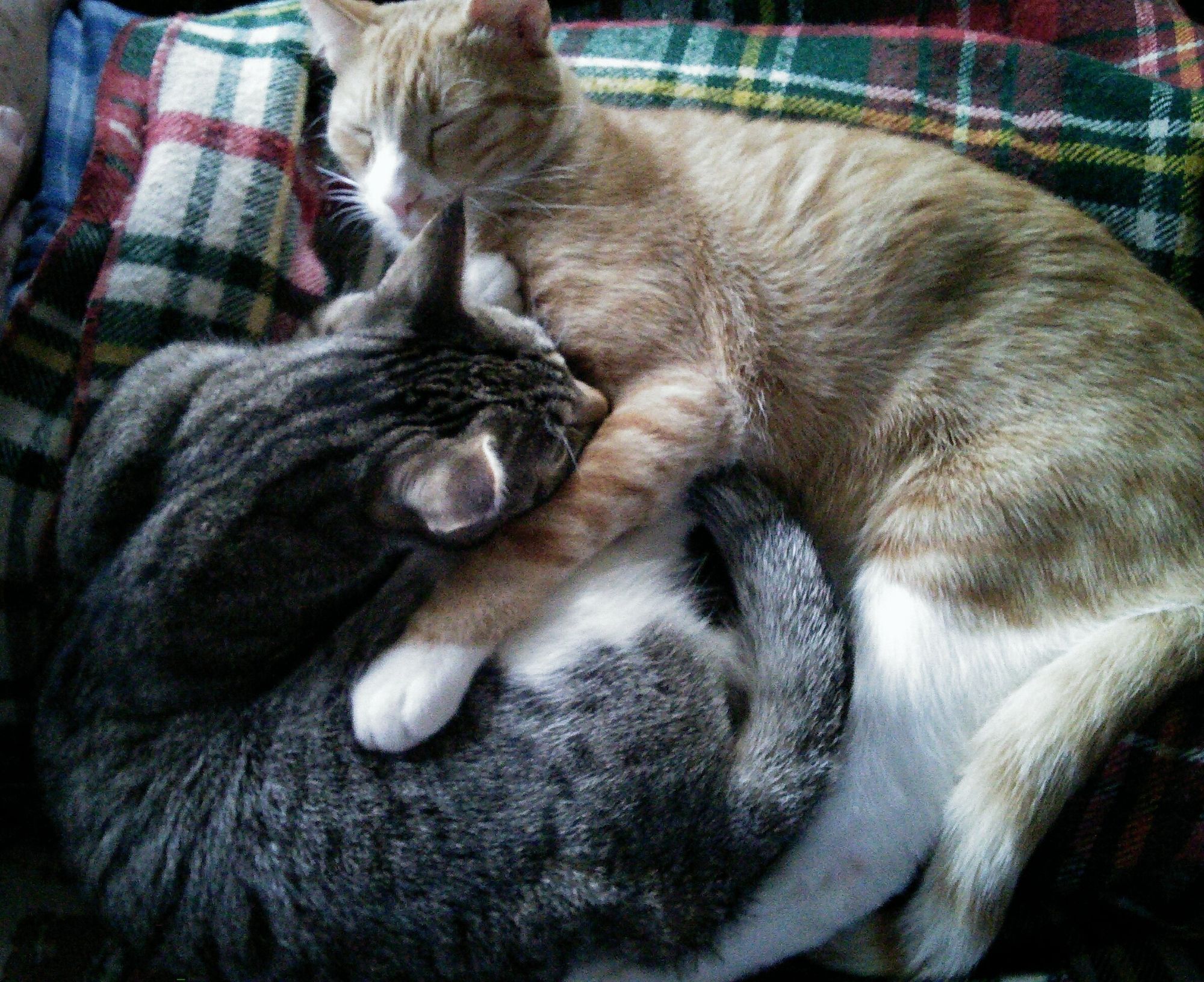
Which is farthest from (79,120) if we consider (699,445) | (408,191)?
(699,445)

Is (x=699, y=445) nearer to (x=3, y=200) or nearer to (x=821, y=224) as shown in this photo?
(x=821, y=224)

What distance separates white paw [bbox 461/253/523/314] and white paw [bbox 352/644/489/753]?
486 mm

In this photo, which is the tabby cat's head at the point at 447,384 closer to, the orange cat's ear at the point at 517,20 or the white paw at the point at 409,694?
the white paw at the point at 409,694

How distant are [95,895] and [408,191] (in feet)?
3.20

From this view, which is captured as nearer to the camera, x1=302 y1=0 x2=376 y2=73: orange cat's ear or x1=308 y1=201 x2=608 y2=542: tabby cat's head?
x1=308 y1=201 x2=608 y2=542: tabby cat's head

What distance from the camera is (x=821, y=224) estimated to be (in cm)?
124

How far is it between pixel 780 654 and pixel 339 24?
1113 mm

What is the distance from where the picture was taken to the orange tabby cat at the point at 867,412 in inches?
Answer: 39.1

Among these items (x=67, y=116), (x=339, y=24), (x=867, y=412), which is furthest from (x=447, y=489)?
(x=67, y=116)

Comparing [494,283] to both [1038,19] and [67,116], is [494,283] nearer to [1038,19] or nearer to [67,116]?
[67,116]

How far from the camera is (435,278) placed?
1.08m

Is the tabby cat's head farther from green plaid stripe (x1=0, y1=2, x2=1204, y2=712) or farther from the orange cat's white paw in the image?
the orange cat's white paw

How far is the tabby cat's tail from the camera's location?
975mm

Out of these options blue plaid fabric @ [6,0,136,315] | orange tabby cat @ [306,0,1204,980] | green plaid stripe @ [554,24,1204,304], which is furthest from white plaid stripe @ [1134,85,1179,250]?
blue plaid fabric @ [6,0,136,315]
